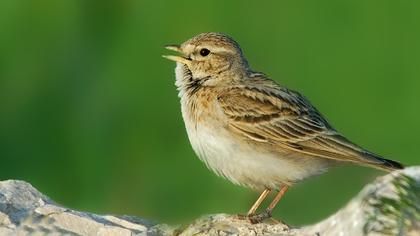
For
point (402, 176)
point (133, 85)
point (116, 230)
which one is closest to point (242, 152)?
point (116, 230)

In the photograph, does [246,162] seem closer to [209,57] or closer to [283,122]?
[283,122]

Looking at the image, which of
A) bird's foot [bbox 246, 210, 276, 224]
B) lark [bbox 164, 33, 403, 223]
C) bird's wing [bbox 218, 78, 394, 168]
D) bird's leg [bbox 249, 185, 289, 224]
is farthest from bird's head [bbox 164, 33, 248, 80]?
bird's foot [bbox 246, 210, 276, 224]

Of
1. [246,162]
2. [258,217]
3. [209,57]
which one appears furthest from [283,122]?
[258,217]

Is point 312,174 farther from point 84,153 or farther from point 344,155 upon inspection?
point 84,153

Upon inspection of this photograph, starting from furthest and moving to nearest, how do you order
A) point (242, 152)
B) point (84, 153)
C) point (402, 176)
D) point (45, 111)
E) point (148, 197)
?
point (45, 111) → point (84, 153) → point (148, 197) → point (242, 152) → point (402, 176)

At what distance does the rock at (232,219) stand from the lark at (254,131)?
0.71 meters

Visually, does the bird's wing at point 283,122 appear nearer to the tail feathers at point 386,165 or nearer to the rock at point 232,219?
the tail feathers at point 386,165

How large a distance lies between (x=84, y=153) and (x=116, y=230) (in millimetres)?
5905

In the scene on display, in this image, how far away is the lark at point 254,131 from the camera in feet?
33.4

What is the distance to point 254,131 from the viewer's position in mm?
10453

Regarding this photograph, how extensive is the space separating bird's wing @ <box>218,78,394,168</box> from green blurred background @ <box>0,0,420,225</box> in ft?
6.01

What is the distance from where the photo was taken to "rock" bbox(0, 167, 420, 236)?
24.1 feet

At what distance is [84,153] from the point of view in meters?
14.5

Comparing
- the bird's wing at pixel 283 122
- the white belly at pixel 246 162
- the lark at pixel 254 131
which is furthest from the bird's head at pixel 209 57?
the white belly at pixel 246 162
